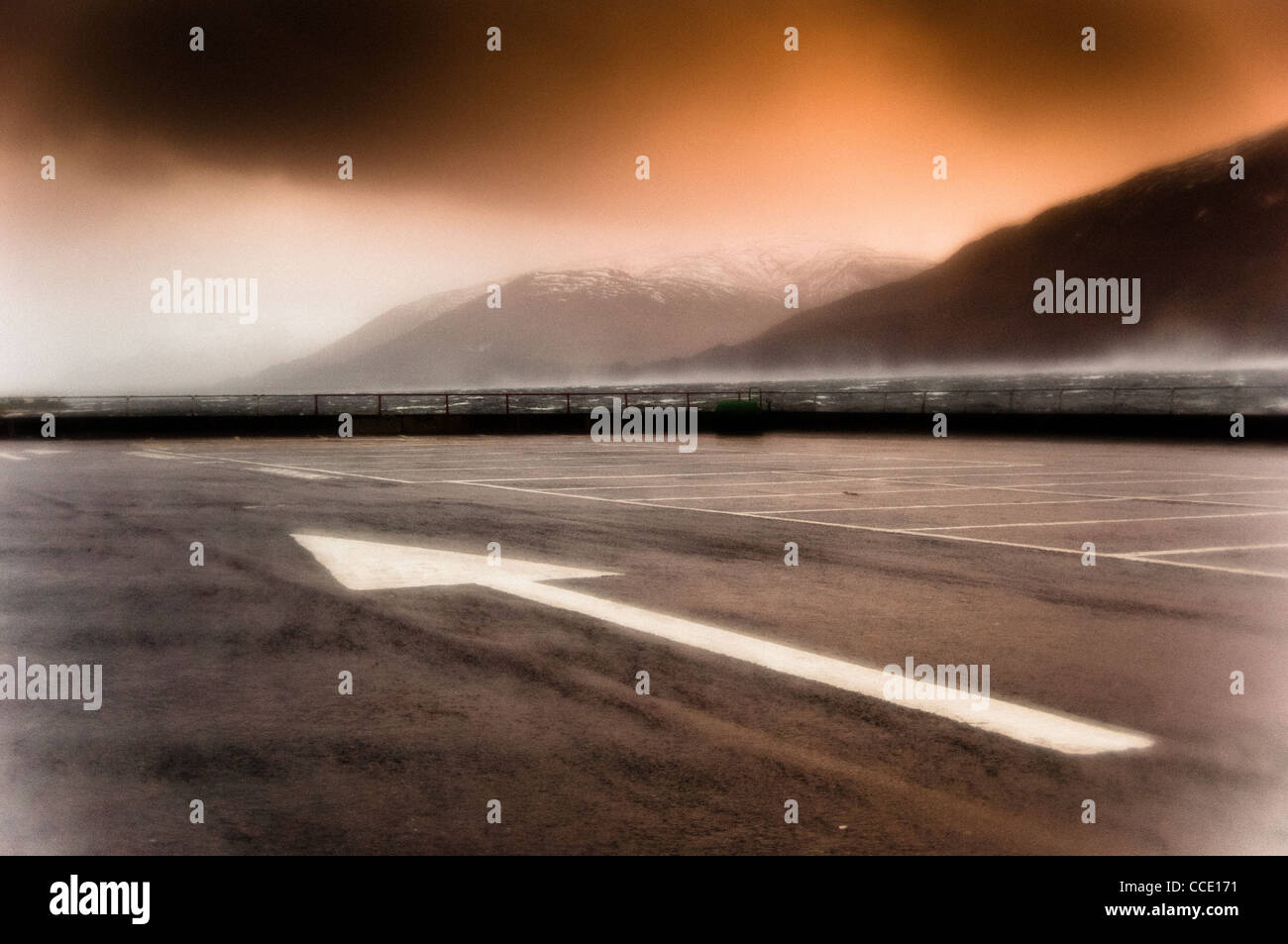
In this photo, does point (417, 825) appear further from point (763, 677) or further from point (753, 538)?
point (753, 538)

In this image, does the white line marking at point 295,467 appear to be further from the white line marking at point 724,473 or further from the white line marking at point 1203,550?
the white line marking at point 1203,550

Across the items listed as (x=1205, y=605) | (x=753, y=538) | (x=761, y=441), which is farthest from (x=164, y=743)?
(x=761, y=441)

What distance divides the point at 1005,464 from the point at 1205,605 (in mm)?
15730

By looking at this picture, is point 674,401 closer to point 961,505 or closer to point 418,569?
point 961,505

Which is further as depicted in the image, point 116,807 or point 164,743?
point 164,743

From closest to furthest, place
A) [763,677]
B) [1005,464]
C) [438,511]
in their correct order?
[763,677], [438,511], [1005,464]

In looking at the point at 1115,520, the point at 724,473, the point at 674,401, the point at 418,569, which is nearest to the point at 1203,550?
the point at 1115,520

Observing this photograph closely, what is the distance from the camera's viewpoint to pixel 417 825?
396cm

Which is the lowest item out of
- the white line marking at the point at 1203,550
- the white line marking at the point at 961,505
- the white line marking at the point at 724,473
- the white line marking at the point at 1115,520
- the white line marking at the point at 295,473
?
the white line marking at the point at 1203,550

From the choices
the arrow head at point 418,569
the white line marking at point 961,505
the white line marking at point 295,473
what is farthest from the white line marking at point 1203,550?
the white line marking at point 295,473

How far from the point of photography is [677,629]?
7141 mm

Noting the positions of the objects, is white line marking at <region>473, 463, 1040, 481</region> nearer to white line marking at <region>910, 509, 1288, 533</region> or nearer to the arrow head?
white line marking at <region>910, 509, 1288, 533</region>

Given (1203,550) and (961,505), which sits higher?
(961,505)

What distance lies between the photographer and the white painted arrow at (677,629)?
502 centimetres
